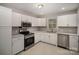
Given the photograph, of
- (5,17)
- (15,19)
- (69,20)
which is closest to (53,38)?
(69,20)

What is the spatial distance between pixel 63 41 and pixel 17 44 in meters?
2.35

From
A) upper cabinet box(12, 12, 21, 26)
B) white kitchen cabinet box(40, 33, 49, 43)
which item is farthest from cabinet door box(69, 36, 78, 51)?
upper cabinet box(12, 12, 21, 26)

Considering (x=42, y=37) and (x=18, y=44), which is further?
(x=42, y=37)

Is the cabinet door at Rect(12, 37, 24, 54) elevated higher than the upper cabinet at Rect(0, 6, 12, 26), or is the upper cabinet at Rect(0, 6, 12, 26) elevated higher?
the upper cabinet at Rect(0, 6, 12, 26)

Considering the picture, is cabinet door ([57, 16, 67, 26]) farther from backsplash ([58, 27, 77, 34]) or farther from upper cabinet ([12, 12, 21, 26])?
upper cabinet ([12, 12, 21, 26])

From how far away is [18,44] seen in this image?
2811 millimetres

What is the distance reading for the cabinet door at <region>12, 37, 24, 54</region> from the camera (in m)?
2.58

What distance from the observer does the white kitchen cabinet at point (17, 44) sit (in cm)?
254

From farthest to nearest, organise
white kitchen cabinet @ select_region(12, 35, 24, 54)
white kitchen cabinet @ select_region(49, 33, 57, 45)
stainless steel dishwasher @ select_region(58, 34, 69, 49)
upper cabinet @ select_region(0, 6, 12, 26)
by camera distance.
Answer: white kitchen cabinet @ select_region(49, 33, 57, 45)
stainless steel dishwasher @ select_region(58, 34, 69, 49)
white kitchen cabinet @ select_region(12, 35, 24, 54)
upper cabinet @ select_region(0, 6, 12, 26)

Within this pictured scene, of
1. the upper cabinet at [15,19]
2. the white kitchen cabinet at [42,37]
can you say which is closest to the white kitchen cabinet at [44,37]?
the white kitchen cabinet at [42,37]

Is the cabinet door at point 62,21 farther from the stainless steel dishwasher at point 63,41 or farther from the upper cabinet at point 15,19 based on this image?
the upper cabinet at point 15,19

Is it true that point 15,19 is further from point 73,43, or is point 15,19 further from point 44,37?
point 73,43

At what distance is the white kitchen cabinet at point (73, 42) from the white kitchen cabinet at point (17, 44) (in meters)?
2.31

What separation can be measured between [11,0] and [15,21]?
7.40 ft
